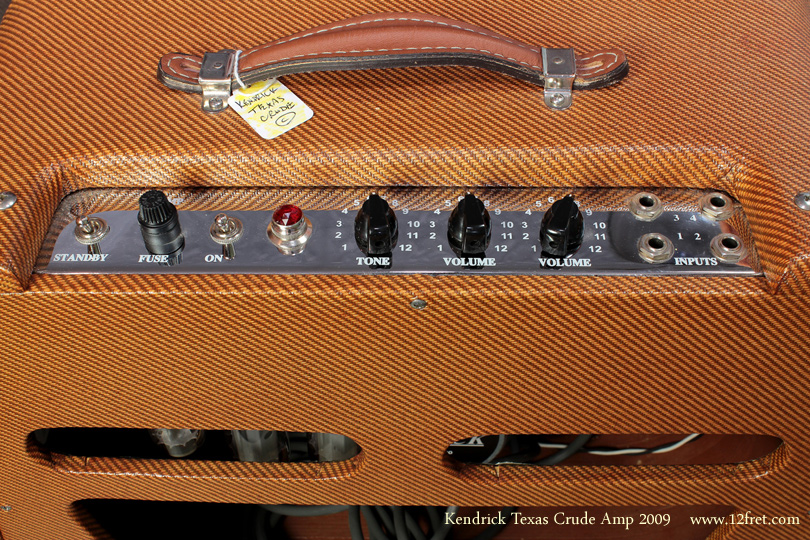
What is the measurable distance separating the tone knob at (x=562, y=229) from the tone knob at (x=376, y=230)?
4.6 inches

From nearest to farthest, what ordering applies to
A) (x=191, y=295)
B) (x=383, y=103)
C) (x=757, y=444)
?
(x=191, y=295) < (x=383, y=103) < (x=757, y=444)

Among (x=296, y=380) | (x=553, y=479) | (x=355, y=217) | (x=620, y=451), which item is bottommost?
(x=620, y=451)

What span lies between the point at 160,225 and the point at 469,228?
234 mm

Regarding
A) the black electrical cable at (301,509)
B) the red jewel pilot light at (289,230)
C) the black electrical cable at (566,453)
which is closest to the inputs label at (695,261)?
the red jewel pilot light at (289,230)

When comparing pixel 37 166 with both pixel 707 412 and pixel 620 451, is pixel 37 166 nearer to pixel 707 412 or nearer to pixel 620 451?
pixel 707 412

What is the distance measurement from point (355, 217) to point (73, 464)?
347 millimetres

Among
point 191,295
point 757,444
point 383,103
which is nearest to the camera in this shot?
point 191,295

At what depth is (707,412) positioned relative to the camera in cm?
67

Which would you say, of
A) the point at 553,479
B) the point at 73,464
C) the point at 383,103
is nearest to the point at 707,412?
the point at 553,479

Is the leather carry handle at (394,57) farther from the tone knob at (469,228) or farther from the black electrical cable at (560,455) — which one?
the black electrical cable at (560,455)

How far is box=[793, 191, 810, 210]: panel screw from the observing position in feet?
2.05

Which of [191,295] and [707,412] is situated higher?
[191,295]

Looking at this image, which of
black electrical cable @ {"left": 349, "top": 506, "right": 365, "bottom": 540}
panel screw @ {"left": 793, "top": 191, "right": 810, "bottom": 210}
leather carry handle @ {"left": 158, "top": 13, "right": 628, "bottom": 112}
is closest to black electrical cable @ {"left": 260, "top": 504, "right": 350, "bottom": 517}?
black electrical cable @ {"left": 349, "top": 506, "right": 365, "bottom": 540}

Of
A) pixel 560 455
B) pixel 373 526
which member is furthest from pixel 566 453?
pixel 373 526
